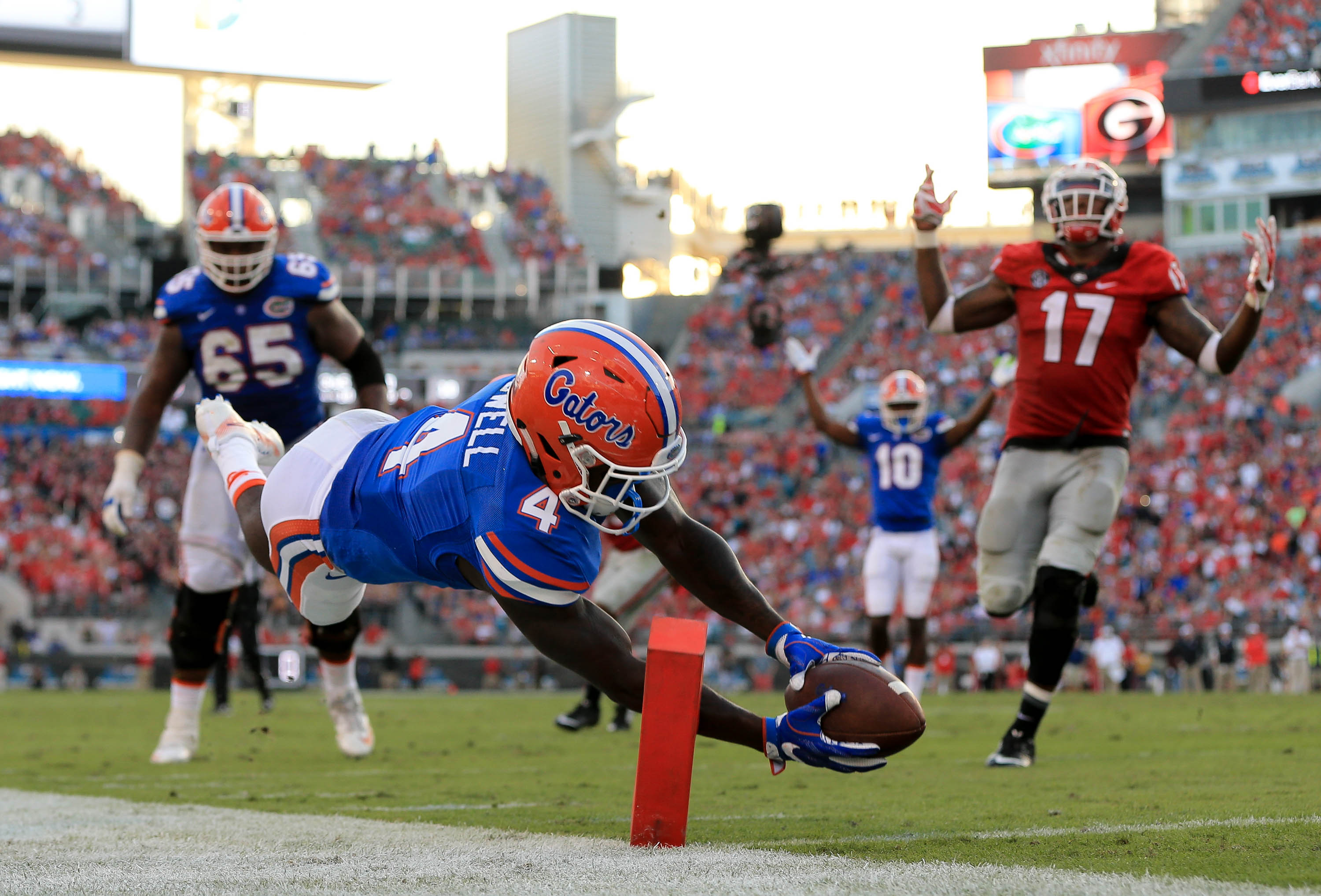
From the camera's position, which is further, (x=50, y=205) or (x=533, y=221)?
(x=533, y=221)

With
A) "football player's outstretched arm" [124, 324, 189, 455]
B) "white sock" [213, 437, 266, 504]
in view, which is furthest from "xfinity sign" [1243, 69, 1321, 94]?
"white sock" [213, 437, 266, 504]

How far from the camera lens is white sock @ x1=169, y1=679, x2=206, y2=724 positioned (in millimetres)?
6574

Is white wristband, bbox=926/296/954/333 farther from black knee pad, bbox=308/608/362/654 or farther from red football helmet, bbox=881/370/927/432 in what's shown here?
red football helmet, bbox=881/370/927/432

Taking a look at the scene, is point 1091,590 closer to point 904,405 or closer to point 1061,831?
point 1061,831

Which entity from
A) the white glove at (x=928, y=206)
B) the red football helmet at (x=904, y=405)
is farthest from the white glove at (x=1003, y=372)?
the white glove at (x=928, y=206)

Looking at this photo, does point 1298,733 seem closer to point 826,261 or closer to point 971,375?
point 971,375

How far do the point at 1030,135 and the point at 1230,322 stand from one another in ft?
102

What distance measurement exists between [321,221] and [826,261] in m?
11.7

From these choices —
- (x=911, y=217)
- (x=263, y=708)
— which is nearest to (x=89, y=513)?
(x=263, y=708)

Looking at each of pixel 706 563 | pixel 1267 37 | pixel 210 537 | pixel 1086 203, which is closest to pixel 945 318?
pixel 1086 203

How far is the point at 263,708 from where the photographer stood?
11.4 metres

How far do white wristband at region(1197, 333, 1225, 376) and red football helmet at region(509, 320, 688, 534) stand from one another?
301 centimetres

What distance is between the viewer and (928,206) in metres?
5.84

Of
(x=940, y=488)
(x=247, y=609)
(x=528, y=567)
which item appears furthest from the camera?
(x=940, y=488)
